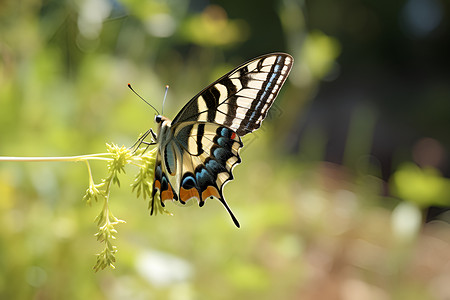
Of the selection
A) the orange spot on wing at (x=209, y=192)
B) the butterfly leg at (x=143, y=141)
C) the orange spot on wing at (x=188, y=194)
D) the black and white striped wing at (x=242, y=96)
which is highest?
the black and white striped wing at (x=242, y=96)

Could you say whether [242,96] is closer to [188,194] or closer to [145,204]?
[188,194]

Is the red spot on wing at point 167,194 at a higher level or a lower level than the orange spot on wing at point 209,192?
lower

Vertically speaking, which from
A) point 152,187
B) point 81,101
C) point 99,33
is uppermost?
point 99,33

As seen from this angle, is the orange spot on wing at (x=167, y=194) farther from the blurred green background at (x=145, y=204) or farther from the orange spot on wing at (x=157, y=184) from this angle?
the blurred green background at (x=145, y=204)

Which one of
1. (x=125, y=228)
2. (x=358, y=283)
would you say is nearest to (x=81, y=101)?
(x=125, y=228)

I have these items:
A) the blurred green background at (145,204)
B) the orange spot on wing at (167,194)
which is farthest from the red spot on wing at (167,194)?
the blurred green background at (145,204)

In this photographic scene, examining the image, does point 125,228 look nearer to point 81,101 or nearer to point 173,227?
point 173,227

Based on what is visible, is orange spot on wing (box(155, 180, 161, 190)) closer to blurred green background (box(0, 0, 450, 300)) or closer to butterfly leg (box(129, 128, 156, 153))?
butterfly leg (box(129, 128, 156, 153))

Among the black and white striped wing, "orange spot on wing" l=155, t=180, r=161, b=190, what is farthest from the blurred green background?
"orange spot on wing" l=155, t=180, r=161, b=190

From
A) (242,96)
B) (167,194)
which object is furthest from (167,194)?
(242,96)
